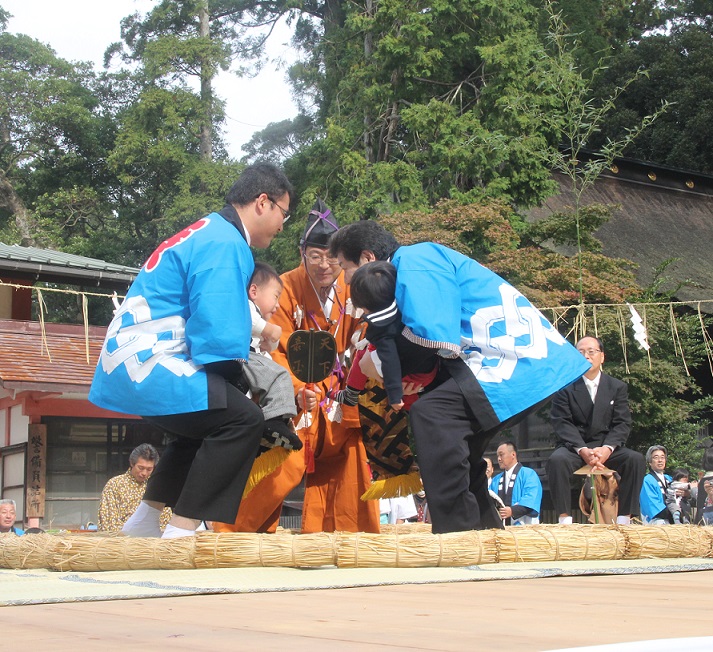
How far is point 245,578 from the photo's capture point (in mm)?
2641

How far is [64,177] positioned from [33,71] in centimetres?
343

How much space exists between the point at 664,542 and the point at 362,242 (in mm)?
1567

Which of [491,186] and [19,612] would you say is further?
[491,186]

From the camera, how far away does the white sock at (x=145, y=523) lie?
388 cm

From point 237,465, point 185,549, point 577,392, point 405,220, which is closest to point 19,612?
point 185,549

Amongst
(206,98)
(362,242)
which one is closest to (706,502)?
(362,242)

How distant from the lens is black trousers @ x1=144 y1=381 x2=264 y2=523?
337 centimetres

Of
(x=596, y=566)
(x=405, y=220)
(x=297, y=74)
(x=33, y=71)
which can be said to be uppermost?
(x=33, y=71)

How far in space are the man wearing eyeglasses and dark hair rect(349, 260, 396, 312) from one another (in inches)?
33.2

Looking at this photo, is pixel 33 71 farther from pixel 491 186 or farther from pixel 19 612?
pixel 19 612

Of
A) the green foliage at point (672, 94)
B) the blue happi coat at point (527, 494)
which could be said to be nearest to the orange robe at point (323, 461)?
the blue happi coat at point (527, 494)

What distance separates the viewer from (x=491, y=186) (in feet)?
48.6

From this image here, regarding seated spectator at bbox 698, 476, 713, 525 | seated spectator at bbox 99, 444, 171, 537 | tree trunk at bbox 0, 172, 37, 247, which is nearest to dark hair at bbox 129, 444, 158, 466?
seated spectator at bbox 99, 444, 171, 537

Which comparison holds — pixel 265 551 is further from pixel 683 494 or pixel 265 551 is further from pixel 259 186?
pixel 683 494
